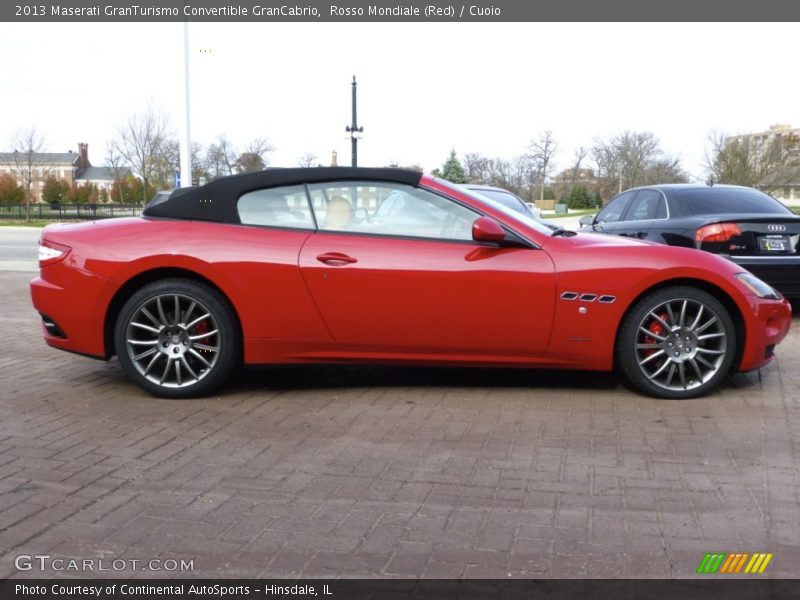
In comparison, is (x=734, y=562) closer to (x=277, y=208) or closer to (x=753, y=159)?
(x=277, y=208)

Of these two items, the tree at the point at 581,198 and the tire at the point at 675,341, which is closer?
the tire at the point at 675,341

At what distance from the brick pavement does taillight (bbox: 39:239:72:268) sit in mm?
862

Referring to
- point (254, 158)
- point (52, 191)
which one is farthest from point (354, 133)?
point (52, 191)

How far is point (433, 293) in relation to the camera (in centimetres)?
493

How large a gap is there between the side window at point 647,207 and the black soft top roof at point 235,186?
398 centimetres

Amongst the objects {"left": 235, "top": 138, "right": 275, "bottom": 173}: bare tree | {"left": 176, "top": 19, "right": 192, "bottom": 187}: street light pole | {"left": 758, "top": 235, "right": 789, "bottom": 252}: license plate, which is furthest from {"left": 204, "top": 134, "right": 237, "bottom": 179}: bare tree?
{"left": 758, "top": 235, "right": 789, "bottom": 252}: license plate

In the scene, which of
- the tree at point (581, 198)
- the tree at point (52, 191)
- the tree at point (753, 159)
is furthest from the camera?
the tree at point (581, 198)

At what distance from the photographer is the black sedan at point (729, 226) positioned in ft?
24.4

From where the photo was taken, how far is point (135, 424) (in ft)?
15.0

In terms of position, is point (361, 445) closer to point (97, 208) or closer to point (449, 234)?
point (449, 234)

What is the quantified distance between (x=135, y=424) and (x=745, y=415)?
3561mm

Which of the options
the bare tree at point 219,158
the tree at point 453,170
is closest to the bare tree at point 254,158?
the bare tree at point 219,158

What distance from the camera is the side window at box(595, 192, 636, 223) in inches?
369

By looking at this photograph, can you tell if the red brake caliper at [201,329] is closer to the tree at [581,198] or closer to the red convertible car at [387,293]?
the red convertible car at [387,293]
